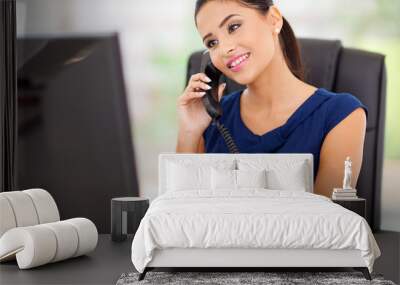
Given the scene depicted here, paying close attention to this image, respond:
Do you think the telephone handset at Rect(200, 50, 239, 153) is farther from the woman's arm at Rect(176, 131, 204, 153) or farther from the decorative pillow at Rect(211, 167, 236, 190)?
the decorative pillow at Rect(211, 167, 236, 190)

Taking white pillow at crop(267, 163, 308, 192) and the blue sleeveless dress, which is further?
the blue sleeveless dress

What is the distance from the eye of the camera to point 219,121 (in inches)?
265

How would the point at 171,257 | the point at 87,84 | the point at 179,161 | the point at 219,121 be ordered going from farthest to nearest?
the point at 87,84
the point at 219,121
the point at 179,161
the point at 171,257

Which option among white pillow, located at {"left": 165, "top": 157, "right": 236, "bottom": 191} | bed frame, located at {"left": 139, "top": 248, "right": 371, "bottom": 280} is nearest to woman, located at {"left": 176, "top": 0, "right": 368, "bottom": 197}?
white pillow, located at {"left": 165, "top": 157, "right": 236, "bottom": 191}

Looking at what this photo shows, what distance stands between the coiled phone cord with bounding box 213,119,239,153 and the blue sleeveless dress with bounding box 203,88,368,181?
46mm

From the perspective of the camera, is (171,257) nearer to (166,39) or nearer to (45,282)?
(45,282)

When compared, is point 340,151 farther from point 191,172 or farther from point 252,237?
point 252,237

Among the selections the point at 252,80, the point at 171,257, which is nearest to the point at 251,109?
the point at 252,80

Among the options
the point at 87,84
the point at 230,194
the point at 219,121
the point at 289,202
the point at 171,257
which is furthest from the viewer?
the point at 87,84

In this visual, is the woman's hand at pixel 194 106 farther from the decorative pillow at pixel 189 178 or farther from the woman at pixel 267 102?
the decorative pillow at pixel 189 178

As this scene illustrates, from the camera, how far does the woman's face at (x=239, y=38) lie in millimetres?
6465

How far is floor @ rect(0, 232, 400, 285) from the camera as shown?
191 inches

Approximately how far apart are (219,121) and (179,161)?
0.66 metres

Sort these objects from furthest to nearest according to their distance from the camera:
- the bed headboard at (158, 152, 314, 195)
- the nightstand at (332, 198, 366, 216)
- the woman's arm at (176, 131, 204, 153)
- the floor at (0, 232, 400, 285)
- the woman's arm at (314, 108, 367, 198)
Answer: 1. the woman's arm at (176, 131, 204, 153)
2. the woman's arm at (314, 108, 367, 198)
3. the bed headboard at (158, 152, 314, 195)
4. the nightstand at (332, 198, 366, 216)
5. the floor at (0, 232, 400, 285)
